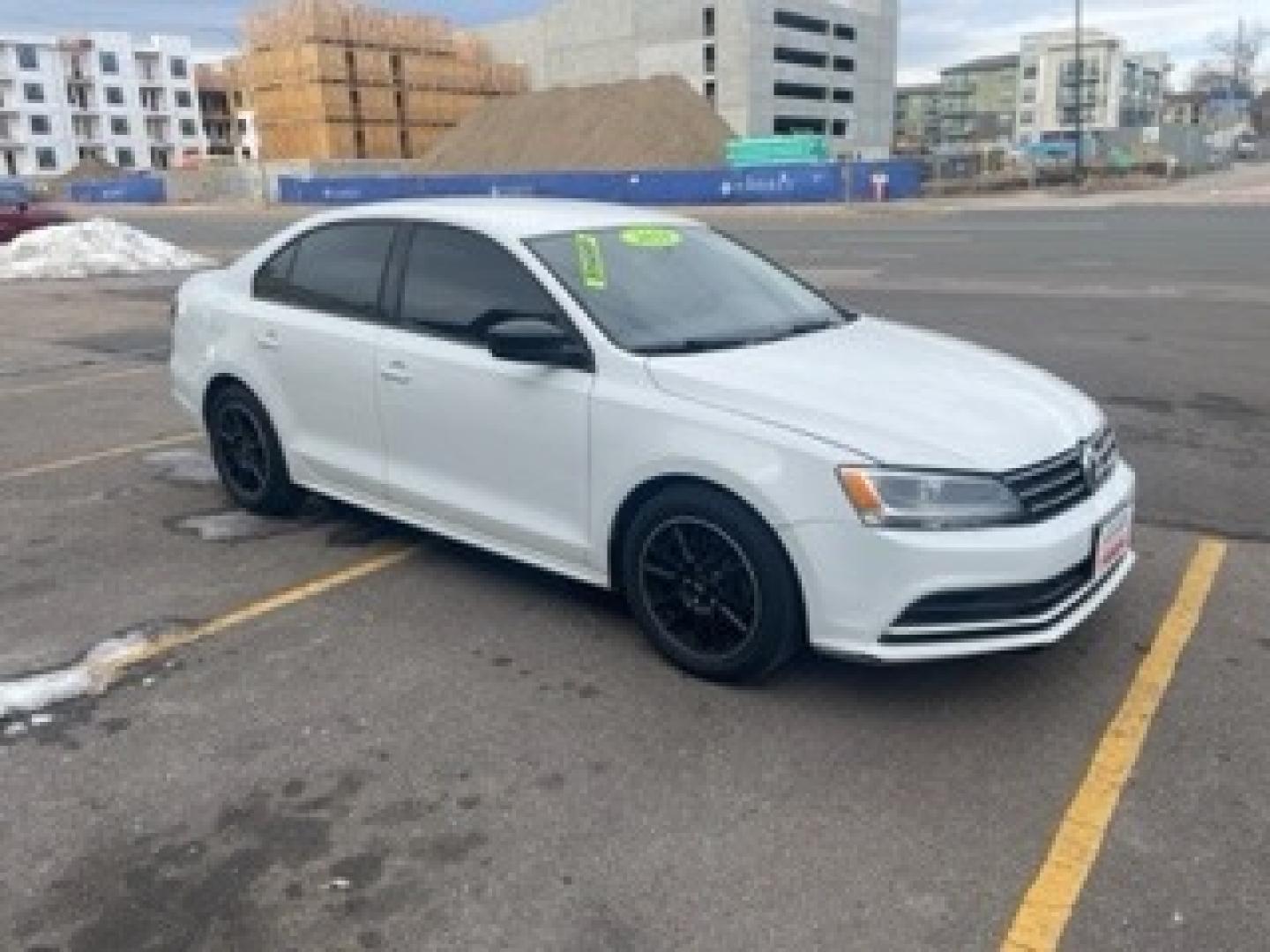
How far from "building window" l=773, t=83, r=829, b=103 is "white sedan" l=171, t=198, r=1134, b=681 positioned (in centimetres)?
8231

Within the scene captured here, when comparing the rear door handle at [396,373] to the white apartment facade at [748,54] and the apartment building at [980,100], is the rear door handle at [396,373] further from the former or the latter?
the apartment building at [980,100]

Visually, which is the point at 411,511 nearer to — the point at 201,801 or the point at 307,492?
the point at 307,492

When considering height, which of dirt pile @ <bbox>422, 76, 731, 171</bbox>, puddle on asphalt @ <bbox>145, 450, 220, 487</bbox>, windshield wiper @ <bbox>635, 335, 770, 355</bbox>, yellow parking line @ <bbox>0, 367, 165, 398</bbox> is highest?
dirt pile @ <bbox>422, 76, 731, 171</bbox>

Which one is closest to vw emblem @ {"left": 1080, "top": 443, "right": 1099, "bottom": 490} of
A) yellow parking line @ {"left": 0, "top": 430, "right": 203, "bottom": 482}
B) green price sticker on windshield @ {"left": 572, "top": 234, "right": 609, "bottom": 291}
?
green price sticker on windshield @ {"left": 572, "top": 234, "right": 609, "bottom": 291}

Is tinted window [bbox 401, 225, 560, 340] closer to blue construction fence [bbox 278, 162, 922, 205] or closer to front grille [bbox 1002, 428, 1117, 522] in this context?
front grille [bbox 1002, 428, 1117, 522]

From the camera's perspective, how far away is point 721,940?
251cm

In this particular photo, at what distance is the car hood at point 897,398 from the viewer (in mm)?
3289

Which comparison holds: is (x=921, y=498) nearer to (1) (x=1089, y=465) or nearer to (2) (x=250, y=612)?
(1) (x=1089, y=465)

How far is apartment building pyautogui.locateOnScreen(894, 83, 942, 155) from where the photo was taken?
13212 cm

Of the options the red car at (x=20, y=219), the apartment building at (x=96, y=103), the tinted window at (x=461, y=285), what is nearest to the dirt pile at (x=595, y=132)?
the red car at (x=20, y=219)

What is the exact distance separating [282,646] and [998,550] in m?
2.65

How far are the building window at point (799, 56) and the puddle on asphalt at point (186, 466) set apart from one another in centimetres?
8139

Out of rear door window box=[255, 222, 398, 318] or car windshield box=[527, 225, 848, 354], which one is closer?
car windshield box=[527, 225, 848, 354]


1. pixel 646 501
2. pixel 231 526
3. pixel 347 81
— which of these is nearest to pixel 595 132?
pixel 347 81
